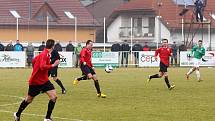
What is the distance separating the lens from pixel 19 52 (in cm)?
4544

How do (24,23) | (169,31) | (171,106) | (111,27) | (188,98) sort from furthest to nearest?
(111,27)
(169,31)
(24,23)
(188,98)
(171,106)

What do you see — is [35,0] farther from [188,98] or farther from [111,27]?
[188,98]

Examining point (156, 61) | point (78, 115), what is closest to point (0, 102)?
point (78, 115)

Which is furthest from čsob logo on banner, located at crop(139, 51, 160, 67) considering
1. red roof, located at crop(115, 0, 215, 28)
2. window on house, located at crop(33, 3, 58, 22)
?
window on house, located at crop(33, 3, 58, 22)

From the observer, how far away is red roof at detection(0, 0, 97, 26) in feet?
226

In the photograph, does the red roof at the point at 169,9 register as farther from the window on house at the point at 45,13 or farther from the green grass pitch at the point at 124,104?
the green grass pitch at the point at 124,104

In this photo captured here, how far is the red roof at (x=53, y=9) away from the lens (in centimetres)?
6881

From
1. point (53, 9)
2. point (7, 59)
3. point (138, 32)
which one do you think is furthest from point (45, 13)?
point (7, 59)

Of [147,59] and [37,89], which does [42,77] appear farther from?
[147,59]

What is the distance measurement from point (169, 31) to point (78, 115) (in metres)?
56.9

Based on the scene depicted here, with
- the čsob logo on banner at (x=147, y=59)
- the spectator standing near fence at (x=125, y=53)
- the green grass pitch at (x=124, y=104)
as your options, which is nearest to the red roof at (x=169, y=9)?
the spectator standing near fence at (x=125, y=53)

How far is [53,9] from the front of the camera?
74688 mm

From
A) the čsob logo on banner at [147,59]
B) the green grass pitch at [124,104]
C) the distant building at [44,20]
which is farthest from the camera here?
the distant building at [44,20]

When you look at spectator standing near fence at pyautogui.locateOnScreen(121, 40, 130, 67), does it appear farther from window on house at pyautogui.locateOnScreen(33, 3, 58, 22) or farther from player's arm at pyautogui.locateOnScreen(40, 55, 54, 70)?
player's arm at pyautogui.locateOnScreen(40, 55, 54, 70)
